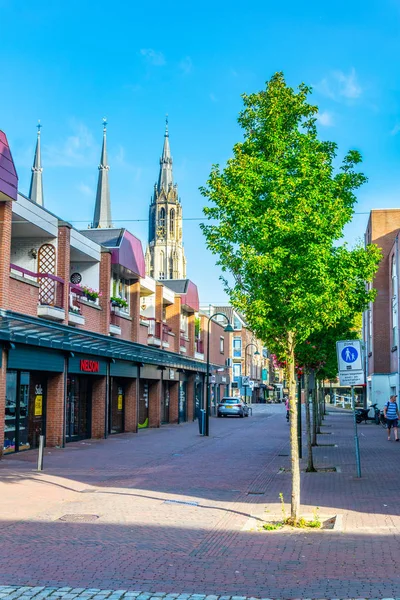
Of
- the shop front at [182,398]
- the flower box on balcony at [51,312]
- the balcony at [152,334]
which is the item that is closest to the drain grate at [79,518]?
the flower box on balcony at [51,312]

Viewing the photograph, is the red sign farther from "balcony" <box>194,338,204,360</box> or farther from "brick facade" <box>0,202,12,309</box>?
"balcony" <box>194,338,204,360</box>

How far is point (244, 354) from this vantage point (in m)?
103

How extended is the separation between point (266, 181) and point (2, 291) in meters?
9.72

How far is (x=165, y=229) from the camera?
130 meters

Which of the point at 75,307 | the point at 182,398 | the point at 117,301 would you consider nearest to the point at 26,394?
the point at 75,307

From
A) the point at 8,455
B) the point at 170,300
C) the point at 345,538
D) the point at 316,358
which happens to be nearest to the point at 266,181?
the point at 345,538

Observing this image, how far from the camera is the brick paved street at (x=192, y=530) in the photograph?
7008 mm

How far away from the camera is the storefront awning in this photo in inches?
743

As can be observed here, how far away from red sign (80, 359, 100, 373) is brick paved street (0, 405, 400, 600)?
590 cm

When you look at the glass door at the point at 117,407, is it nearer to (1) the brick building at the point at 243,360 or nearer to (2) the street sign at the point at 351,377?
(2) the street sign at the point at 351,377

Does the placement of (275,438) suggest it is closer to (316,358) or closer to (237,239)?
(316,358)

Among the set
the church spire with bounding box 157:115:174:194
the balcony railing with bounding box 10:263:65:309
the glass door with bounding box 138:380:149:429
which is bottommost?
the glass door with bounding box 138:380:149:429

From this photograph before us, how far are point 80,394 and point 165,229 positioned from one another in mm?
104147

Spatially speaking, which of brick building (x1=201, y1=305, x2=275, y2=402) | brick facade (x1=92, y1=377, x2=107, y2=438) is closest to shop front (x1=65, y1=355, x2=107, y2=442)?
brick facade (x1=92, y1=377, x2=107, y2=438)
